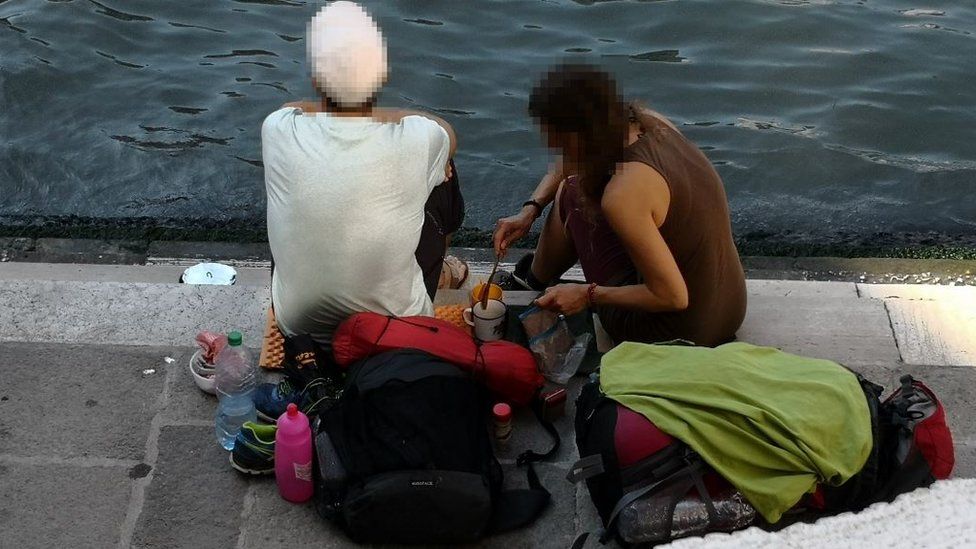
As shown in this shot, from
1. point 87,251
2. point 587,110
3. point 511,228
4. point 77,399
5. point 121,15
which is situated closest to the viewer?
point 587,110

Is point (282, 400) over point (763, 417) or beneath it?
beneath

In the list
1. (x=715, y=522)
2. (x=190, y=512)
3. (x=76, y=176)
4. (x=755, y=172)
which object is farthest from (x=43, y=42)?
(x=715, y=522)

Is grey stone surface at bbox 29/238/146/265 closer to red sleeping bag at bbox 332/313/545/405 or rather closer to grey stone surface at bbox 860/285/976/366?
red sleeping bag at bbox 332/313/545/405

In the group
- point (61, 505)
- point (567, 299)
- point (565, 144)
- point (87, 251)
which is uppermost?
point (565, 144)

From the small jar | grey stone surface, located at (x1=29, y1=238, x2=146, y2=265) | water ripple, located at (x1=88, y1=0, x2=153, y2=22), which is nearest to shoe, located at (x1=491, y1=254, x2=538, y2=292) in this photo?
the small jar

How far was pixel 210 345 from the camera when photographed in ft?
12.0

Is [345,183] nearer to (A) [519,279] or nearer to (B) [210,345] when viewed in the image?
(B) [210,345]

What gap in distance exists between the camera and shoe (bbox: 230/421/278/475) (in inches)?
127

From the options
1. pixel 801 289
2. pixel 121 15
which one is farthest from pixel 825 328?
pixel 121 15

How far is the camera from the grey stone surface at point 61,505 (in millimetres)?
3098

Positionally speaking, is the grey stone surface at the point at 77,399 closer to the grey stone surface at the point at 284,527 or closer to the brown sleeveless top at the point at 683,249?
the grey stone surface at the point at 284,527

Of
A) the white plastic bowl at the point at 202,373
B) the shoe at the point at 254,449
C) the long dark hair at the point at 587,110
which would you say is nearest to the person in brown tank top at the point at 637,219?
the long dark hair at the point at 587,110

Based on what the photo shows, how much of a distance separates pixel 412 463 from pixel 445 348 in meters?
0.50

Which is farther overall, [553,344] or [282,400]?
[553,344]
